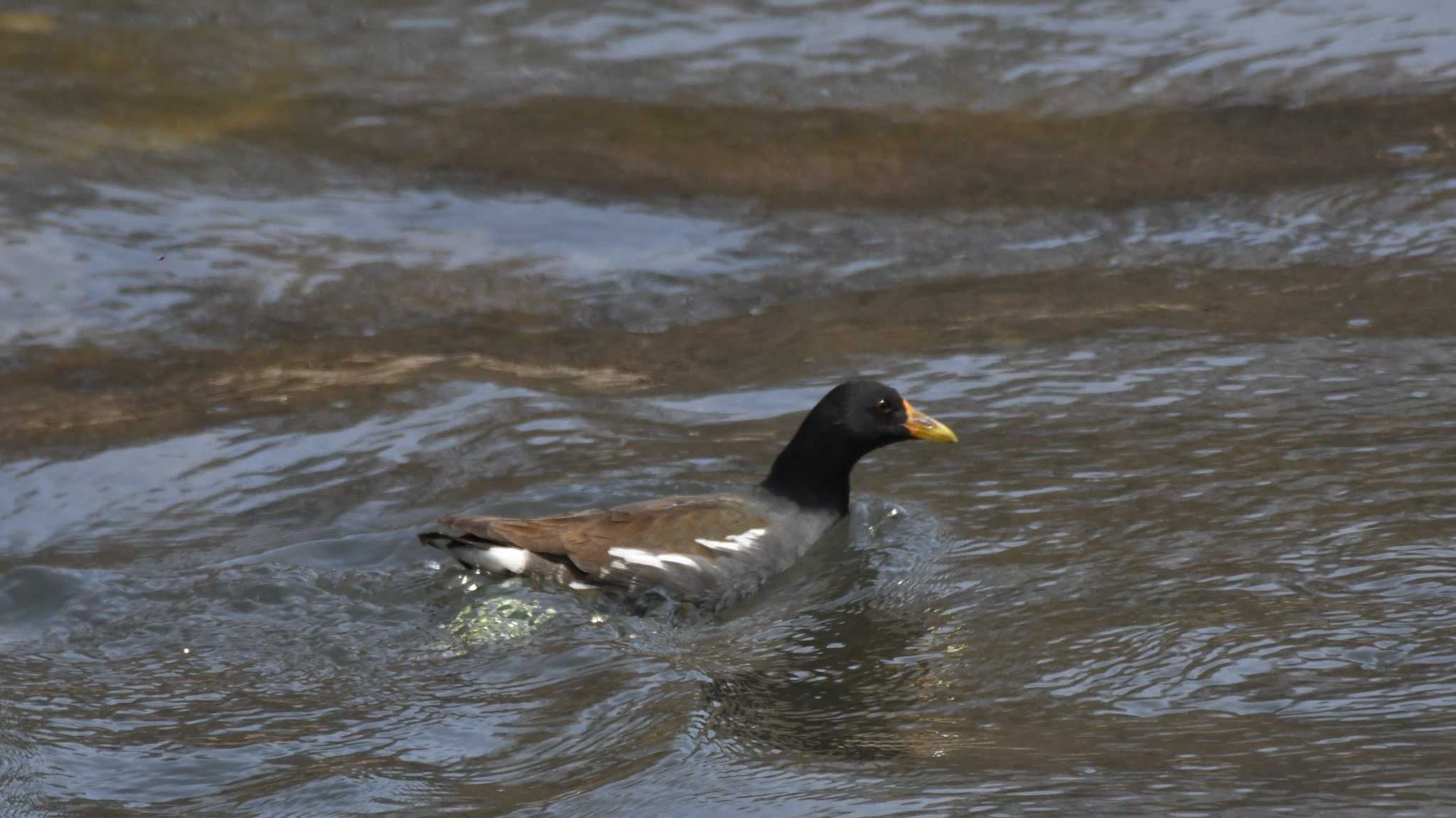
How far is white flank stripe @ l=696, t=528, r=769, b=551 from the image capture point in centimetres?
720

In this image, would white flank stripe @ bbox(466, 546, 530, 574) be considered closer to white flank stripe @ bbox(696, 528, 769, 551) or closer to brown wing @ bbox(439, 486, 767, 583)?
brown wing @ bbox(439, 486, 767, 583)

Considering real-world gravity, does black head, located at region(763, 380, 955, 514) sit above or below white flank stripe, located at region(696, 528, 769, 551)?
above

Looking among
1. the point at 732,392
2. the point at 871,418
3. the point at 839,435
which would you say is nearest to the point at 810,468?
the point at 839,435

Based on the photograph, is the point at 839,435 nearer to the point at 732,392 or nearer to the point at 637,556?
the point at 637,556

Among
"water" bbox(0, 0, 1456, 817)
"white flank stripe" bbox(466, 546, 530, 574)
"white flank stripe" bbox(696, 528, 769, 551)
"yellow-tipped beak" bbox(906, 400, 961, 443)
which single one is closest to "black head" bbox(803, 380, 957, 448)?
"yellow-tipped beak" bbox(906, 400, 961, 443)

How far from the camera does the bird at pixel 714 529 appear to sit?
700cm

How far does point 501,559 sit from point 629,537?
536mm

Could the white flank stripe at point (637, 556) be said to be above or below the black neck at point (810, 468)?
below

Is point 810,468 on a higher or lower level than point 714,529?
higher

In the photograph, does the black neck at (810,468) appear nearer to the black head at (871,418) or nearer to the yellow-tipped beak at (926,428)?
the black head at (871,418)

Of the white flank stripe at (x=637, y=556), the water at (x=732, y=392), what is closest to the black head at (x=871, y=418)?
the water at (x=732, y=392)

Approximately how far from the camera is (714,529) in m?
7.28

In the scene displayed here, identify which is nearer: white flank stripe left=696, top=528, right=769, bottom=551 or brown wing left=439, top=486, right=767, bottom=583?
brown wing left=439, top=486, right=767, bottom=583

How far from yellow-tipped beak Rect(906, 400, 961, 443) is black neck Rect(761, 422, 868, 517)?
28 centimetres
